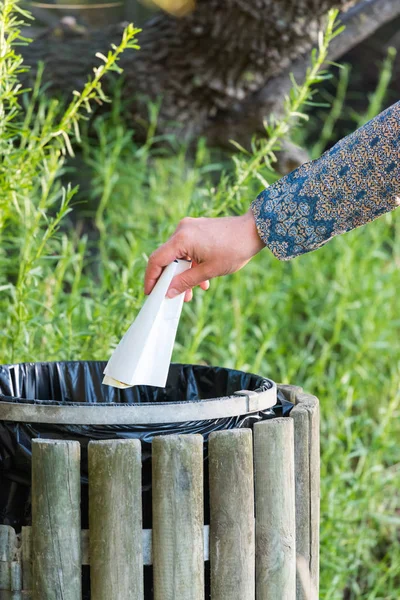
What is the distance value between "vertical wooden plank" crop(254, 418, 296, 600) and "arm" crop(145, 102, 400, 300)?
0.37m

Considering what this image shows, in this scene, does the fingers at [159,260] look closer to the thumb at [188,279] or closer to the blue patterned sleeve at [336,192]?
the thumb at [188,279]

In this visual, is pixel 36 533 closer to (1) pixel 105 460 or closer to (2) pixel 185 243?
(1) pixel 105 460

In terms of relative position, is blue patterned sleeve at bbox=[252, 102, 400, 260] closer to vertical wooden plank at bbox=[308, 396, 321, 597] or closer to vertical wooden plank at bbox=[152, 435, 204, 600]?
vertical wooden plank at bbox=[308, 396, 321, 597]

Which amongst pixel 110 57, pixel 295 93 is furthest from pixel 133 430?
pixel 295 93

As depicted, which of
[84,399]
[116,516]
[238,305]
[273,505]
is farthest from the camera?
[238,305]

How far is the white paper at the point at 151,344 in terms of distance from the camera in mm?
1706

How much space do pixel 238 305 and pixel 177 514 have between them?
7.14 feet

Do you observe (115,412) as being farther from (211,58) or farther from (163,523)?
(211,58)

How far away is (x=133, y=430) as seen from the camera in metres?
1.51

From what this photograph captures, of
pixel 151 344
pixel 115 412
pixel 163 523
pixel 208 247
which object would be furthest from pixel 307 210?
pixel 163 523

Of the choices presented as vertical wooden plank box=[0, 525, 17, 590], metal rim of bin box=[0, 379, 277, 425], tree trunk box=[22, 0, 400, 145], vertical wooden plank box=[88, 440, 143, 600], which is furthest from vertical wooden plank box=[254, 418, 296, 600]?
tree trunk box=[22, 0, 400, 145]

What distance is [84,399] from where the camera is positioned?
6.76ft

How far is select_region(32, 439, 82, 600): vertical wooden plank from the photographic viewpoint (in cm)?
146

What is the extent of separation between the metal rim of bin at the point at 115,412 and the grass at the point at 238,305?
2.22 feet
